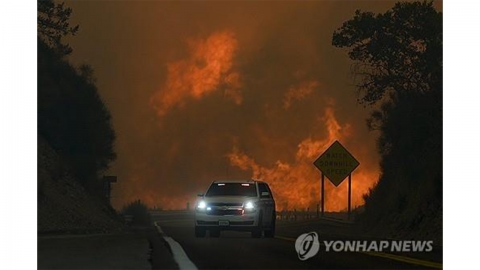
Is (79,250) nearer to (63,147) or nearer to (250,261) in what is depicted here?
(250,261)

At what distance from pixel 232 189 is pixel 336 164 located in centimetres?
1364

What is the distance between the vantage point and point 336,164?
44625 mm

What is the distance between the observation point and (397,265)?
63.8 feet

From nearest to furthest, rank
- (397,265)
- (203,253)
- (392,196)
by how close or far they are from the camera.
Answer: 1. (397,265)
2. (203,253)
3. (392,196)

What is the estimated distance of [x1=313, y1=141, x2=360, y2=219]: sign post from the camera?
44.4m

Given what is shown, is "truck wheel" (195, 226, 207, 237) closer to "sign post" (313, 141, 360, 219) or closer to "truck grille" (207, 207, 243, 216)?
"truck grille" (207, 207, 243, 216)

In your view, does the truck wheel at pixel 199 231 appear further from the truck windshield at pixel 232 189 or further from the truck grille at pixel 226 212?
the truck windshield at pixel 232 189

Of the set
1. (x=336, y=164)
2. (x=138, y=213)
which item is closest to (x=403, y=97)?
(x=336, y=164)

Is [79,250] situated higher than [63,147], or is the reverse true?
[63,147]

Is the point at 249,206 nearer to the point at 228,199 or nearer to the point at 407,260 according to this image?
the point at 228,199

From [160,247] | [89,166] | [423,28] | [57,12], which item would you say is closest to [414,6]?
[423,28]

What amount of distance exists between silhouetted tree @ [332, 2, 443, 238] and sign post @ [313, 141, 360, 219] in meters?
1.42

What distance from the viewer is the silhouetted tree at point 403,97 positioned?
129 feet
